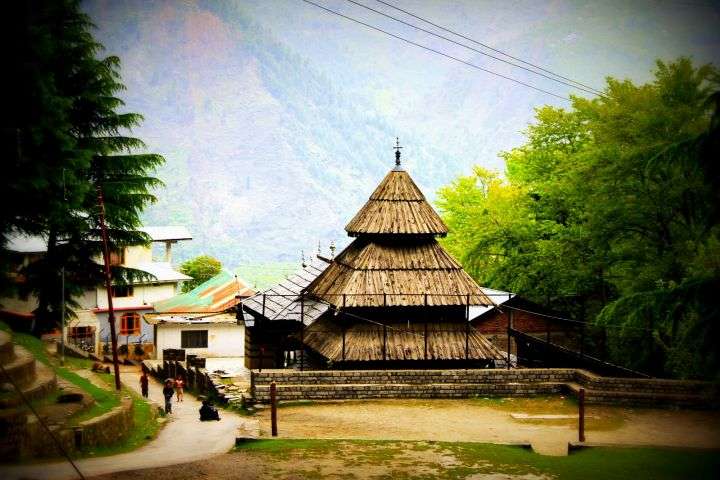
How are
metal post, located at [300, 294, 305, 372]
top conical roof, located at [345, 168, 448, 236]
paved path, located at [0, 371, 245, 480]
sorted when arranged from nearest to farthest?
paved path, located at [0, 371, 245, 480] < metal post, located at [300, 294, 305, 372] < top conical roof, located at [345, 168, 448, 236]

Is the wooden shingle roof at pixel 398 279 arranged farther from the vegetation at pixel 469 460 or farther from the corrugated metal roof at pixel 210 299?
the corrugated metal roof at pixel 210 299

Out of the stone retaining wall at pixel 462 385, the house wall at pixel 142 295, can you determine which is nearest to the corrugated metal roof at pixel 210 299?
the house wall at pixel 142 295

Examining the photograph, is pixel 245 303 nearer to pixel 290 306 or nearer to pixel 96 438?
pixel 290 306

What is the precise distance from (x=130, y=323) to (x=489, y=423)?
1499 inches

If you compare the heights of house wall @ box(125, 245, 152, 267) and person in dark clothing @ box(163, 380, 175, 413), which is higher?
house wall @ box(125, 245, 152, 267)

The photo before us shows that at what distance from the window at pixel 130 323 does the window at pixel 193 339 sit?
391 inches

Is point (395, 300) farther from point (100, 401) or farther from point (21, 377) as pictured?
point (21, 377)

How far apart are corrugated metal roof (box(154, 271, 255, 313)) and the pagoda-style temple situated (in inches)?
739

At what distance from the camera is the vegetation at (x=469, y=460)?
20.6 m

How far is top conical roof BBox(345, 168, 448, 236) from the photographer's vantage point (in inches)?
1345

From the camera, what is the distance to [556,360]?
1400 inches

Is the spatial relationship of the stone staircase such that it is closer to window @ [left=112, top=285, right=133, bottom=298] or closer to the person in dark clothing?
the person in dark clothing

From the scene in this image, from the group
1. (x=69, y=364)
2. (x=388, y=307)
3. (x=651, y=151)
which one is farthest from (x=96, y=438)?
(x=651, y=151)

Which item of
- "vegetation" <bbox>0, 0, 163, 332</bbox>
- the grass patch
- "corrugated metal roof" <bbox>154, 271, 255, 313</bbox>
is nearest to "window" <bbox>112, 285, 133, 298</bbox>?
"corrugated metal roof" <bbox>154, 271, 255, 313</bbox>
